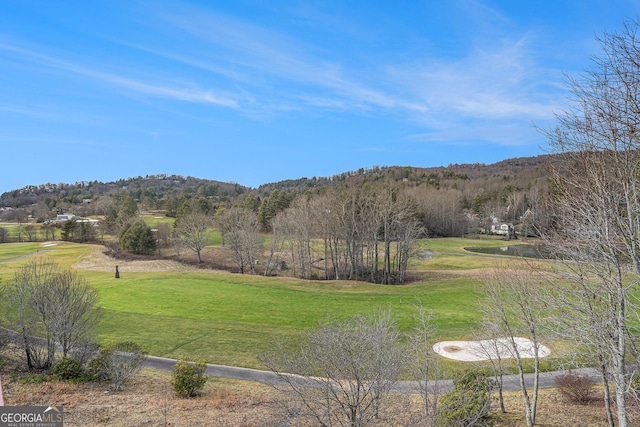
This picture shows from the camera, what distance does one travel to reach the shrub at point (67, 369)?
15.4m

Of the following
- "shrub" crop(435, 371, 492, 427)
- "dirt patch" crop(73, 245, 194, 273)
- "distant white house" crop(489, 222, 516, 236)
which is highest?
"distant white house" crop(489, 222, 516, 236)

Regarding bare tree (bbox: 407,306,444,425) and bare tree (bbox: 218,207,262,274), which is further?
bare tree (bbox: 218,207,262,274)

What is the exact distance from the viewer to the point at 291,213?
51500 millimetres

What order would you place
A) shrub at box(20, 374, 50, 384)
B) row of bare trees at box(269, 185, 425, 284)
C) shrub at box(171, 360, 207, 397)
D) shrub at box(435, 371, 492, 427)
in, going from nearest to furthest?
shrub at box(435, 371, 492, 427) < shrub at box(171, 360, 207, 397) < shrub at box(20, 374, 50, 384) < row of bare trees at box(269, 185, 425, 284)

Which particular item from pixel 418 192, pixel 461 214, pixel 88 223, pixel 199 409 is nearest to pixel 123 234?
pixel 88 223

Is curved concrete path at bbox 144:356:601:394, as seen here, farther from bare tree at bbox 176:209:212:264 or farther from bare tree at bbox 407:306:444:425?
bare tree at bbox 176:209:212:264

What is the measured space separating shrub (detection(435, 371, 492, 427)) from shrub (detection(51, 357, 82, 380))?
14.7m

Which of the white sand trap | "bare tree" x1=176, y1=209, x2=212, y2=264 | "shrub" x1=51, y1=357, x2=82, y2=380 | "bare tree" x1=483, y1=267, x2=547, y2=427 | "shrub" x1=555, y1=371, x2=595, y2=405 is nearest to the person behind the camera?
"bare tree" x1=483, y1=267, x2=547, y2=427

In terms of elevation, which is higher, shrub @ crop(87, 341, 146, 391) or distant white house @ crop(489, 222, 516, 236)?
distant white house @ crop(489, 222, 516, 236)

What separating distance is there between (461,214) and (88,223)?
287 feet

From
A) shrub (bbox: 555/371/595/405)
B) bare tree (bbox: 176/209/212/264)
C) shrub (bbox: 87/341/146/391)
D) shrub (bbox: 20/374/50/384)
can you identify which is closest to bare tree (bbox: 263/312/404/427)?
shrub (bbox: 555/371/595/405)

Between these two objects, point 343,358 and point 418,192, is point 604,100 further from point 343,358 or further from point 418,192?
point 418,192

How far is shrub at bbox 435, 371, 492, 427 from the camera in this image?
33.0 ft

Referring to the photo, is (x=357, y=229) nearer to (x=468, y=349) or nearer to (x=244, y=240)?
(x=244, y=240)
